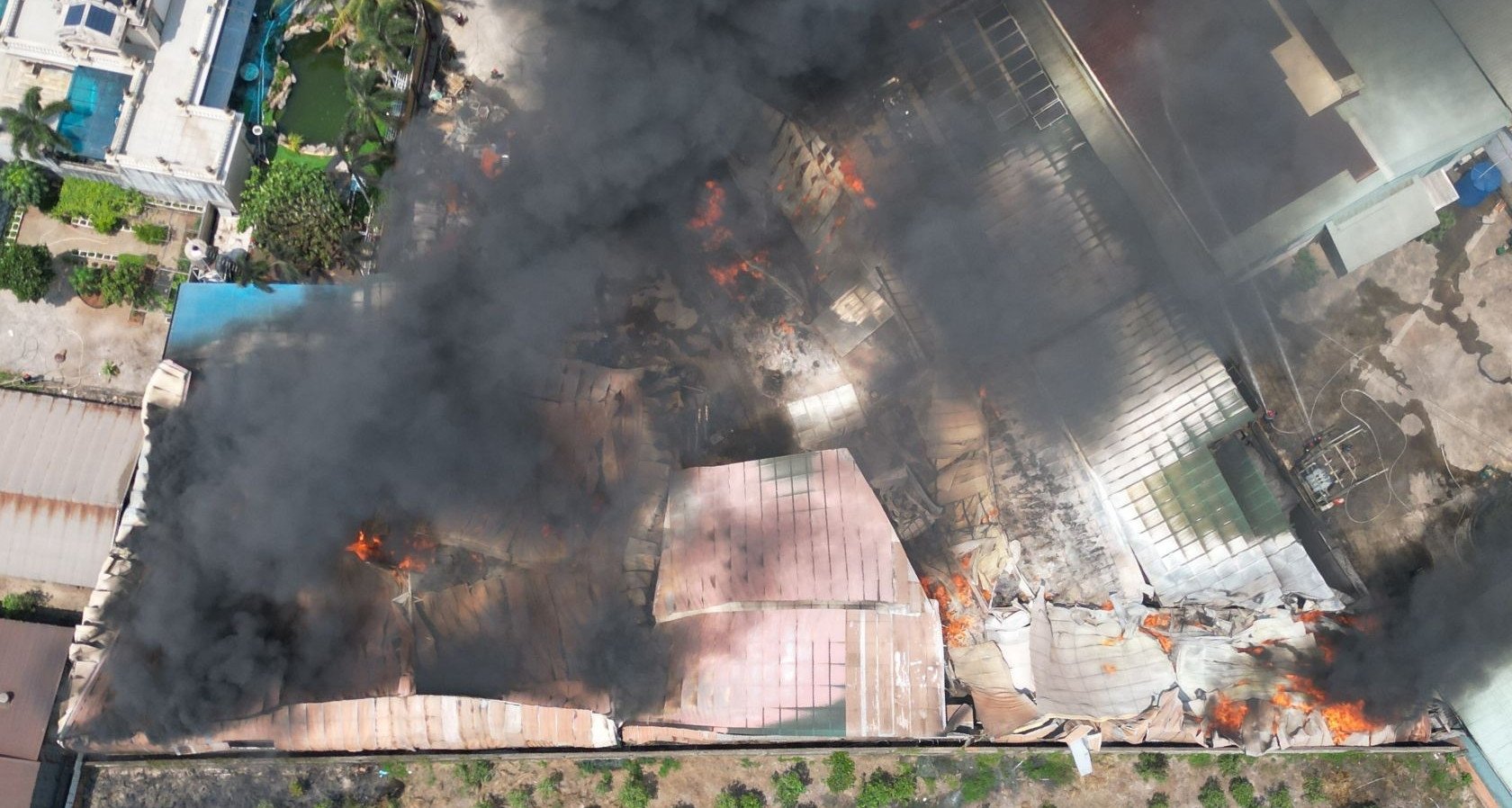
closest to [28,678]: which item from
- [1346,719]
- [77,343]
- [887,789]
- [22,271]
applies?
[77,343]

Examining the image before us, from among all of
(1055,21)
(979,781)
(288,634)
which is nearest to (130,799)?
(288,634)

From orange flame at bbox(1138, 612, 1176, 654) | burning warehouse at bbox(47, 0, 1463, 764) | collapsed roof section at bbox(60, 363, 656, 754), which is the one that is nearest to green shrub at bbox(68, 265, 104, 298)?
burning warehouse at bbox(47, 0, 1463, 764)

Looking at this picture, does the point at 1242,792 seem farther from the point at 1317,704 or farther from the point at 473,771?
the point at 473,771

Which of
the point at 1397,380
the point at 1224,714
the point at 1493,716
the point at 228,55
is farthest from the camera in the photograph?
the point at 1397,380

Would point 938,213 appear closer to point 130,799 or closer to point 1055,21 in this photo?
point 1055,21

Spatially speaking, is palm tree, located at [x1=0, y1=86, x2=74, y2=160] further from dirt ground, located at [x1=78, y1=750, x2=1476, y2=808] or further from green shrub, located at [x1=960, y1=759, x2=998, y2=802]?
green shrub, located at [x1=960, y1=759, x2=998, y2=802]
